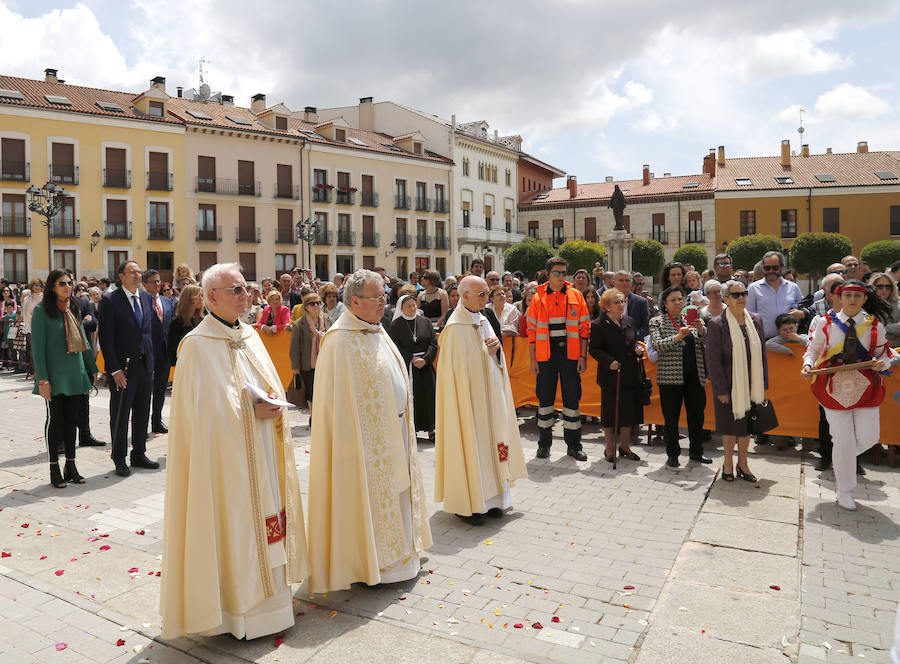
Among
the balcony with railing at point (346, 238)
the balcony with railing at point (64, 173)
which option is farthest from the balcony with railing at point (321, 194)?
the balcony with railing at point (64, 173)

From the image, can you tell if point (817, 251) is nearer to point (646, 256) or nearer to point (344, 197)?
point (646, 256)

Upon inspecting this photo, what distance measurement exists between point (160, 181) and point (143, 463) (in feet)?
108

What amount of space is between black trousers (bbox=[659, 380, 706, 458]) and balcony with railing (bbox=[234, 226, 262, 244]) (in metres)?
35.2

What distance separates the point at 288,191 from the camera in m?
41.3

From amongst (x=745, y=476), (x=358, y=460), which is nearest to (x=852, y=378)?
(x=745, y=476)

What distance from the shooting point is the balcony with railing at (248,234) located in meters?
39.2

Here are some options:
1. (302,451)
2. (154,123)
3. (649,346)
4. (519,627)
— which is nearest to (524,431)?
(649,346)

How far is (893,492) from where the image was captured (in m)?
6.25

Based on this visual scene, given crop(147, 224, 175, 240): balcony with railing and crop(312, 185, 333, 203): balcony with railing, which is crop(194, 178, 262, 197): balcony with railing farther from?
crop(312, 185, 333, 203): balcony with railing

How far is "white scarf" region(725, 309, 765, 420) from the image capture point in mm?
6449

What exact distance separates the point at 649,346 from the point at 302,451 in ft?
13.5

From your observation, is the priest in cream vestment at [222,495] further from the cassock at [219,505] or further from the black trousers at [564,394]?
the black trousers at [564,394]

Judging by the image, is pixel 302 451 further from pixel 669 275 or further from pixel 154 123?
pixel 154 123

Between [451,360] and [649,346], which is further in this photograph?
[649,346]
